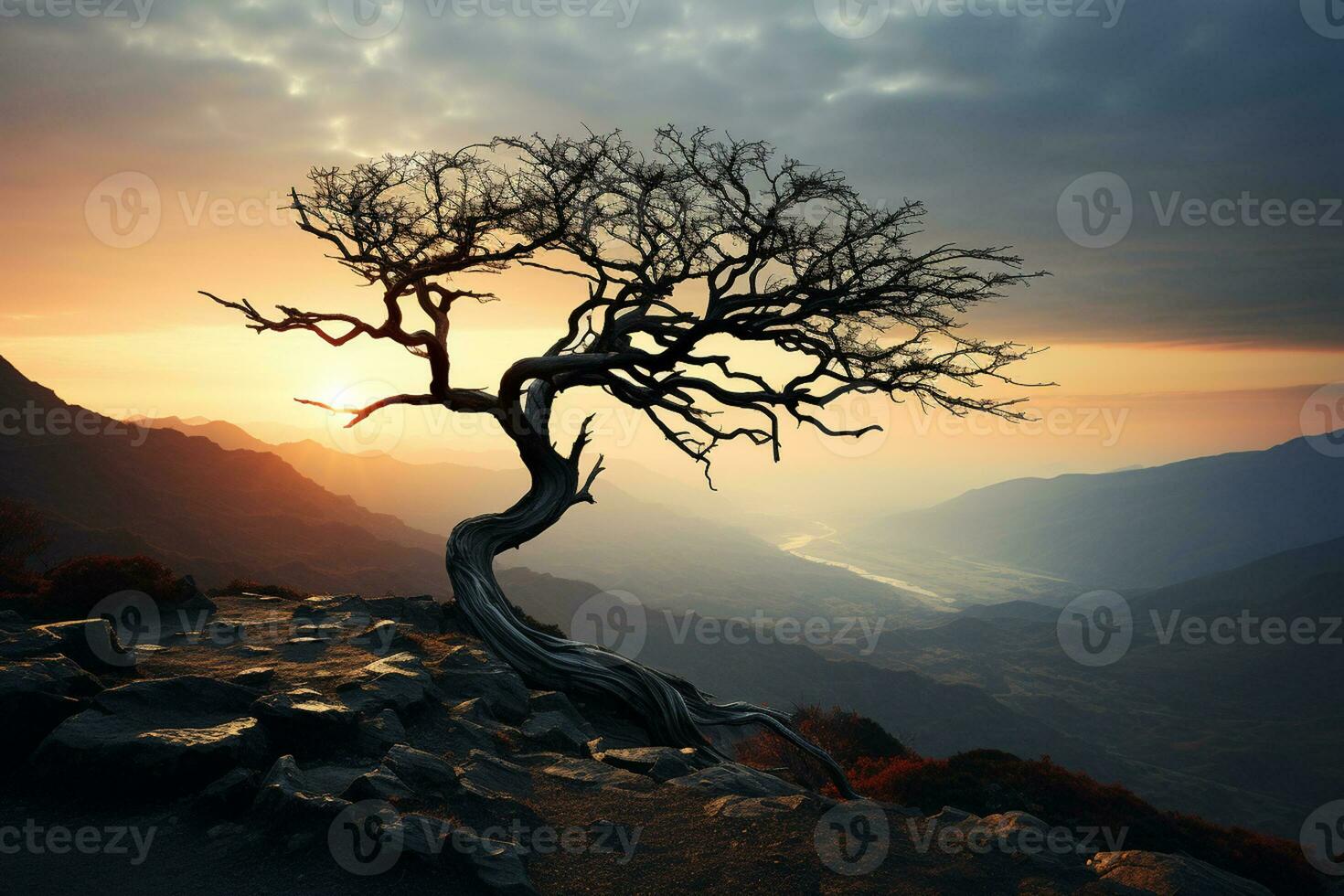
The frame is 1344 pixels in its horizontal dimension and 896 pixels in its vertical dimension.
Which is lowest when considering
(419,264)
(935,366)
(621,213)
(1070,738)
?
(1070,738)

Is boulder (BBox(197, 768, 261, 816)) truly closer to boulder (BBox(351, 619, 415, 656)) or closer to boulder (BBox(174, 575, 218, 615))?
boulder (BBox(351, 619, 415, 656))

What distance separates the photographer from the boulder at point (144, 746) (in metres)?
A: 7.46

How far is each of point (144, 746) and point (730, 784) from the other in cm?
736

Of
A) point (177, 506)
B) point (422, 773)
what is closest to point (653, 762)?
point (422, 773)

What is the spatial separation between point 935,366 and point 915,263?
2.63m

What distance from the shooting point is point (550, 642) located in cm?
1590

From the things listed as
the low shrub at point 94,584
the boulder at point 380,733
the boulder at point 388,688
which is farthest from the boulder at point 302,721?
the low shrub at point 94,584

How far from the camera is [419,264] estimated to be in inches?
619

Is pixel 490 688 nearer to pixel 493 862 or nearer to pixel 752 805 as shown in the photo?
pixel 752 805

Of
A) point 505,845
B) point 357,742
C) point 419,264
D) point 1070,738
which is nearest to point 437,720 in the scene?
point 357,742

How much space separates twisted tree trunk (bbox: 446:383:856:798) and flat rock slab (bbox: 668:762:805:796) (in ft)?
11.3

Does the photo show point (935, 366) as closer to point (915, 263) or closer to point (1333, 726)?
point (915, 263)

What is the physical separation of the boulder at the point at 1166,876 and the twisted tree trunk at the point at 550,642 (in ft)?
21.6

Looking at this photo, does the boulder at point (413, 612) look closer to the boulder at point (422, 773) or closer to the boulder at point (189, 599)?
the boulder at point (189, 599)
